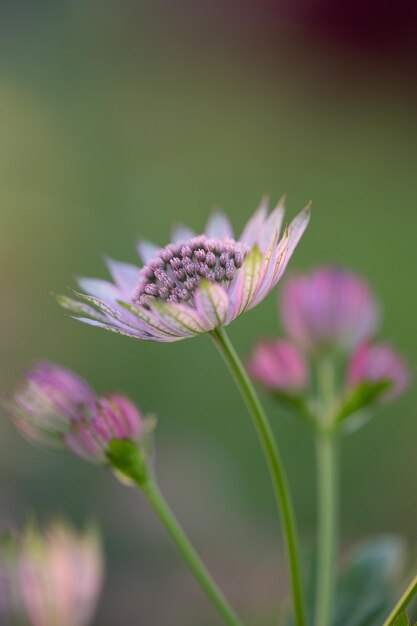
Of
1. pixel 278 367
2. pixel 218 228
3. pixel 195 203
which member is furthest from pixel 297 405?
pixel 195 203

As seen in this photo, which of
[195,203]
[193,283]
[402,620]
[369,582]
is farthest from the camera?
[195,203]

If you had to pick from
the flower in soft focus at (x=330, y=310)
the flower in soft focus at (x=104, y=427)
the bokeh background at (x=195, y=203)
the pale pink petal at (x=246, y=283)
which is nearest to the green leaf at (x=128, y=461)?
the flower in soft focus at (x=104, y=427)

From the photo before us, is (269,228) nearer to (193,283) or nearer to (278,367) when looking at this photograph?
(193,283)

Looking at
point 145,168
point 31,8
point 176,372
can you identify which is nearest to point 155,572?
point 176,372

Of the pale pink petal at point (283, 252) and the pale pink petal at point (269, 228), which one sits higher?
the pale pink petal at point (269, 228)

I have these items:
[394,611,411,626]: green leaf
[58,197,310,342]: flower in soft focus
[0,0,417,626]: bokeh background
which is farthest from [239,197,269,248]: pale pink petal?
[0,0,417,626]: bokeh background

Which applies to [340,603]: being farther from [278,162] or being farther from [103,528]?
[278,162]

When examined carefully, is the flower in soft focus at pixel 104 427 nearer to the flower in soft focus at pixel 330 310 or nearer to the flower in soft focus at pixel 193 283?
the flower in soft focus at pixel 193 283
